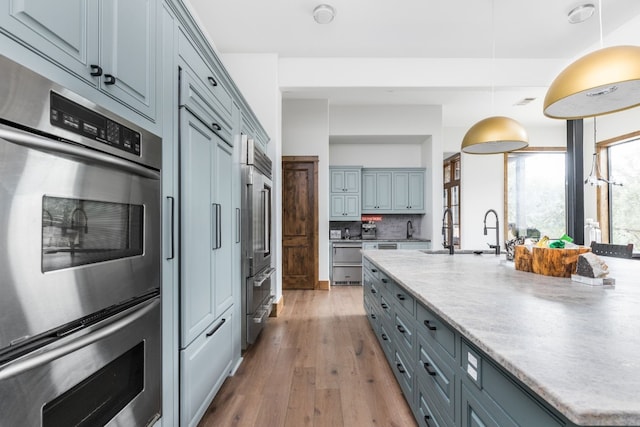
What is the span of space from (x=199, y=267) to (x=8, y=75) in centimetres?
118

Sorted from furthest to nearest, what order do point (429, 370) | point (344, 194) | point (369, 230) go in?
point (369, 230) < point (344, 194) < point (429, 370)

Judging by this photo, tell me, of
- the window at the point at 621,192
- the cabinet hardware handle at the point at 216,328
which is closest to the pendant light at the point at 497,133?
the cabinet hardware handle at the point at 216,328

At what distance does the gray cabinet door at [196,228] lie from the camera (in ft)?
5.08

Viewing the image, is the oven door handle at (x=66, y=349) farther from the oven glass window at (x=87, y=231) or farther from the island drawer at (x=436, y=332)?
the island drawer at (x=436, y=332)

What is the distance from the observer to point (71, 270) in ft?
2.82

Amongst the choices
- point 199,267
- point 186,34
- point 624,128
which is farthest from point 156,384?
point 624,128

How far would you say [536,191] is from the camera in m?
7.11

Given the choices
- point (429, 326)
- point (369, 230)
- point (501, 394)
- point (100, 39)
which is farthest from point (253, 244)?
point (369, 230)

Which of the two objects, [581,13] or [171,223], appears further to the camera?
[581,13]

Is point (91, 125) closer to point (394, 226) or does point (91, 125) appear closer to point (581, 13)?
point (581, 13)

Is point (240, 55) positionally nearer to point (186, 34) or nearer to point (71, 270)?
point (186, 34)

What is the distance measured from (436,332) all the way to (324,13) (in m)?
2.99

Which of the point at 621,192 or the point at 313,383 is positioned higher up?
the point at 621,192

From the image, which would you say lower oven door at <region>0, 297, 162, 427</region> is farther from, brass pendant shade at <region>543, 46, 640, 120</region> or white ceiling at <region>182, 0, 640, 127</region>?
white ceiling at <region>182, 0, 640, 127</region>
